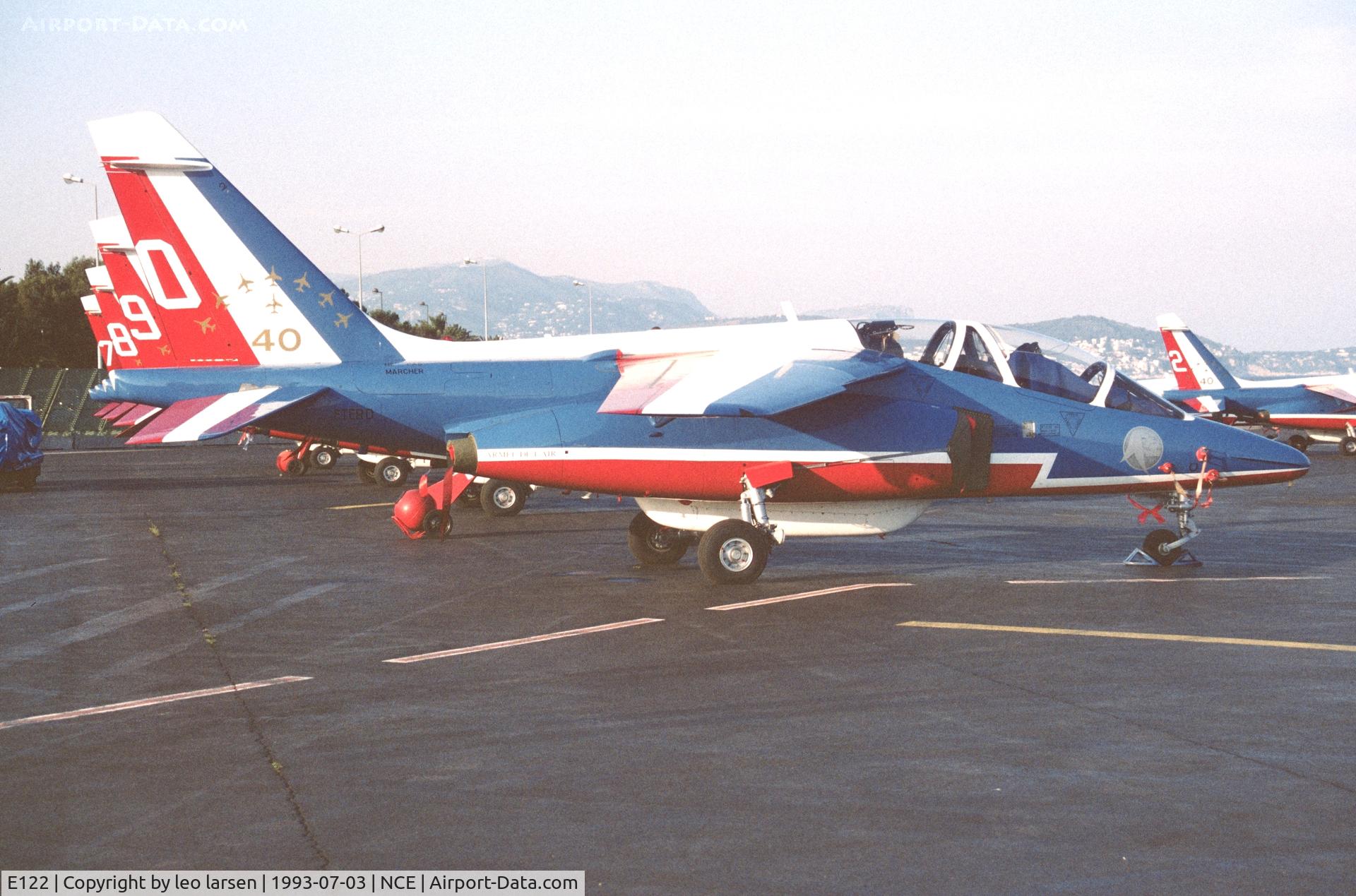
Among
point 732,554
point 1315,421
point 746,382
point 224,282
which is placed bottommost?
point 732,554

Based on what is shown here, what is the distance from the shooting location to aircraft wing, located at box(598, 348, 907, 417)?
13.2 metres

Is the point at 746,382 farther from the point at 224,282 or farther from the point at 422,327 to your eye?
the point at 422,327

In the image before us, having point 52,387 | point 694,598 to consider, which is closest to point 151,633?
point 694,598

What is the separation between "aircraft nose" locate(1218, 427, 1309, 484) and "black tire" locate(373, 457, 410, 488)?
19.4 metres

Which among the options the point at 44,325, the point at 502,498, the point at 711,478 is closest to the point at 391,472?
the point at 502,498

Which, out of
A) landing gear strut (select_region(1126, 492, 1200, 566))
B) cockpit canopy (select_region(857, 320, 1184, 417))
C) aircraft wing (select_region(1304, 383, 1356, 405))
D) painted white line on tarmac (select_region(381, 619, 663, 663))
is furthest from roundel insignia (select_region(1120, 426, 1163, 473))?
aircraft wing (select_region(1304, 383, 1356, 405))

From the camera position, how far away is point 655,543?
634 inches

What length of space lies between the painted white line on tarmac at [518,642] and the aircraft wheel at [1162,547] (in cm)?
713

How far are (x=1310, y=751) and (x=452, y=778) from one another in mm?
4947

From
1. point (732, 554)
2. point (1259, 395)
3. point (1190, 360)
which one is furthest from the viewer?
point (1190, 360)

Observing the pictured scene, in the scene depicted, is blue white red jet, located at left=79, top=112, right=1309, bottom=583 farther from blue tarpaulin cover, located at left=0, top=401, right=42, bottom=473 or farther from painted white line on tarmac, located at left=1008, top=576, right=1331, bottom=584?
blue tarpaulin cover, located at left=0, top=401, right=42, bottom=473

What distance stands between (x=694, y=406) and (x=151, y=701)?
6091 millimetres

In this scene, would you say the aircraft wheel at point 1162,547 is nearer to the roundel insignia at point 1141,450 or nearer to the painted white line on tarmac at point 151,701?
the roundel insignia at point 1141,450

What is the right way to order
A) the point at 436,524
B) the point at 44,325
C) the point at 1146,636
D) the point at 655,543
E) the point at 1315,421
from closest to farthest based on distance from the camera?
the point at 1146,636, the point at 655,543, the point at 436,524, the point at 1315,421, the point at 44,325
